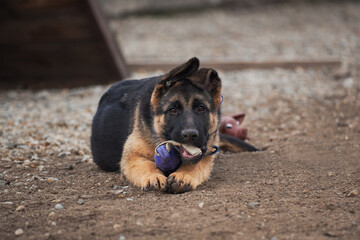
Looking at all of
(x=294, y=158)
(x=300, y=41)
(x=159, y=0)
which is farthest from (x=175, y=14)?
(x=294, y=158)

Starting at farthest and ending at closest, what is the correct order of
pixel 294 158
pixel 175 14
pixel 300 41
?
pixel 175 14 → pixel 300 41 → pixel 294 158

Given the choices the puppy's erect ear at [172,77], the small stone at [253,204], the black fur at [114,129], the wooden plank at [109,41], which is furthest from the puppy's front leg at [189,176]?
the wooden plank at [109,41]

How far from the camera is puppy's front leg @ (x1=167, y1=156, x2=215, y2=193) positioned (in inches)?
188

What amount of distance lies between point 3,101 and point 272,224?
27.3 feet

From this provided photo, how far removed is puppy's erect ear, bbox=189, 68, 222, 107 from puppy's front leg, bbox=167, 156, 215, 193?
2.53ft

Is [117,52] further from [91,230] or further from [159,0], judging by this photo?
[159,0]

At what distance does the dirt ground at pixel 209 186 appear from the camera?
12.6ft

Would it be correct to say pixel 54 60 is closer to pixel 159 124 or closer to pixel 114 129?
pixel 114 129

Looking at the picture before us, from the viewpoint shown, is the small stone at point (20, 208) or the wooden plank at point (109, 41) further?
the wooden plank at point (109, 41)

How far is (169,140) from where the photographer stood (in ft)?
16.6

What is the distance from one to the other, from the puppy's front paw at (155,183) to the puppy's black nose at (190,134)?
53 centimetres

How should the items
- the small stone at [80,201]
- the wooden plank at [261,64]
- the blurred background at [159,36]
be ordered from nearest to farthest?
1. the small stone at [80,201]
2. the blurred background at [159,36]
3. the wooden plank at [261,64]

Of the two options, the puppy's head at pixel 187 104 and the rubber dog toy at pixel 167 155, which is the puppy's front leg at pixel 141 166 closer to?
the rubber dog toy at pixel 167 155

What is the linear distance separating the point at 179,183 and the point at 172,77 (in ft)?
3.92
